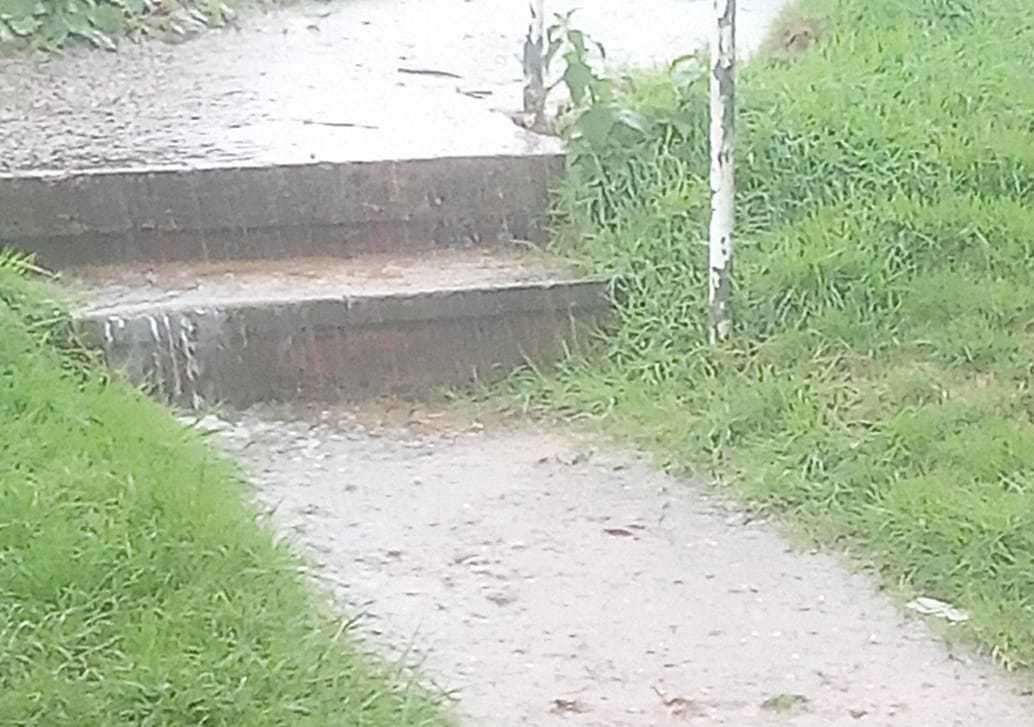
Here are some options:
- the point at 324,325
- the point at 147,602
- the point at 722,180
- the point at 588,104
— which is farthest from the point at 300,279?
the point at 147,602

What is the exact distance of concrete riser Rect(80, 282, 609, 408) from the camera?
15.5 ft

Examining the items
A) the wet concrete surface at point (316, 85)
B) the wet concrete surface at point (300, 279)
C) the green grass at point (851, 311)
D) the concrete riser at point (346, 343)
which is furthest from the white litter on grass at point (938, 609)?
the wet concrete surface at point (316, 85)

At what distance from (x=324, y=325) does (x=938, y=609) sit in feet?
6.02

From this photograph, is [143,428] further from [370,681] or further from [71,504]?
[370,681]

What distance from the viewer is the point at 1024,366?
4.68 metres

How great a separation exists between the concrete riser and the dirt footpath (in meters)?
0.15

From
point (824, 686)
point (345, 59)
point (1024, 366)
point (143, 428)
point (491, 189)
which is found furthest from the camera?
point (345, 59)

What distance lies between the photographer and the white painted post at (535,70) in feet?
19.2

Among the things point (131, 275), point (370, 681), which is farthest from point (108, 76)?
point (370, 681)

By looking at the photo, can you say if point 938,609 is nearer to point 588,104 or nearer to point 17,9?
point 588,104

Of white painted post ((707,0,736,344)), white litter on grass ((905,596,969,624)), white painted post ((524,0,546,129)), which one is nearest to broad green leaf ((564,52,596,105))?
white painted post ((524,0,546,129))

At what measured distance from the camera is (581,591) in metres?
3.87

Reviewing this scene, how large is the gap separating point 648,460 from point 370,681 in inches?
57.8

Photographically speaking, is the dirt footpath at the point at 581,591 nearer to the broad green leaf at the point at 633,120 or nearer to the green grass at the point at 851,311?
the green grass at the point at 851,311
